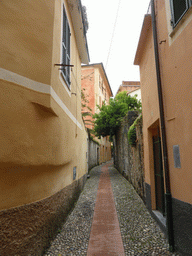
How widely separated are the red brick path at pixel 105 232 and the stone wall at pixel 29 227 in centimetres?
82

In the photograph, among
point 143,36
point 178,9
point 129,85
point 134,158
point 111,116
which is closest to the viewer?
point 178,9

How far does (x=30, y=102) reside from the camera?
2.61 m

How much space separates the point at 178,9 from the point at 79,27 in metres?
3.72

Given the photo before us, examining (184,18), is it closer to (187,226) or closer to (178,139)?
(178,139)

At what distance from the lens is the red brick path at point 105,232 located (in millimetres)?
2963

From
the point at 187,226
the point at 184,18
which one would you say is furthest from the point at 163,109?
the point at 187,226

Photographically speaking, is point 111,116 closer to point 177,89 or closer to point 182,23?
point 177,89

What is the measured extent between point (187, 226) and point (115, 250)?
130 cm

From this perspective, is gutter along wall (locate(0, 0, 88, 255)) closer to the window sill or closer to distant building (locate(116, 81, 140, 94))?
the window sill

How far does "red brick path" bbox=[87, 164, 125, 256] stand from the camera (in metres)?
2.96

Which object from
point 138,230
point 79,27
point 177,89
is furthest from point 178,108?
point 79,27

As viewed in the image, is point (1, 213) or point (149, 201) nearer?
point (1, 213)

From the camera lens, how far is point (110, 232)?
143 inches

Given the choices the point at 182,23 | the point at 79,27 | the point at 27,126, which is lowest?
the point at 27,126
